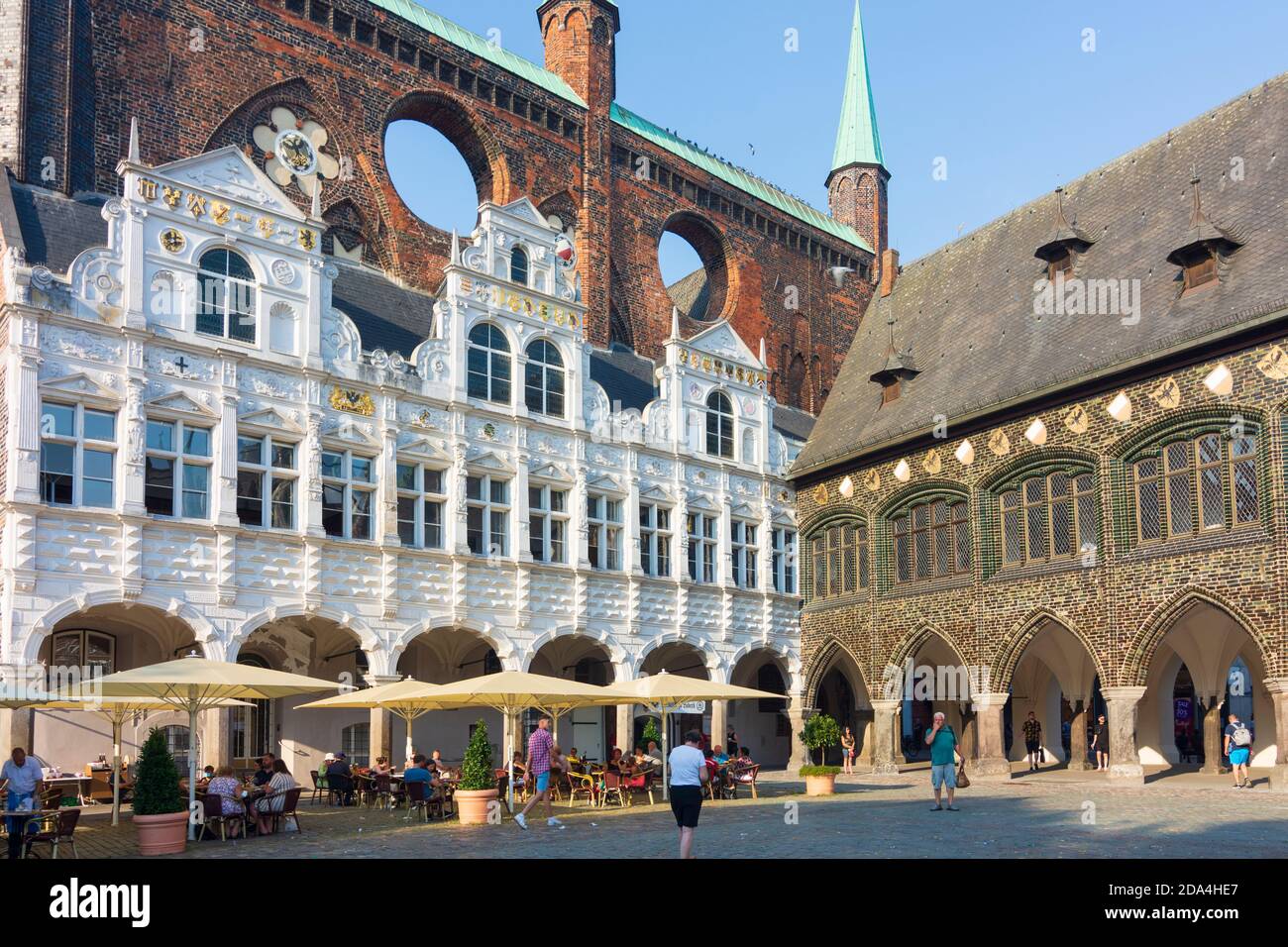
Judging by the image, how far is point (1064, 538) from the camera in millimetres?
27516

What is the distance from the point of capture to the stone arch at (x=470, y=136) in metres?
32.5

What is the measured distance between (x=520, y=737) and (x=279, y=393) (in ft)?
32.2

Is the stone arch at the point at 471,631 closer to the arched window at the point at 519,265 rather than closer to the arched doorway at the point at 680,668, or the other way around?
the arched doorway at the point at 680,668

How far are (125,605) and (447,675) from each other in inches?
350

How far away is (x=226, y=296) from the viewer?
78.8 ft

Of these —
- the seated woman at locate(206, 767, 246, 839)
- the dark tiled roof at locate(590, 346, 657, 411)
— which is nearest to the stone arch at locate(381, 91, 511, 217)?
the dark tiled roof at locate(590, 346, 657, 411)

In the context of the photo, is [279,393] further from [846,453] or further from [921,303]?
[921,303]

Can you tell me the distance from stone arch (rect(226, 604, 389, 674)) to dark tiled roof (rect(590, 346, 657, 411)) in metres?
9.03

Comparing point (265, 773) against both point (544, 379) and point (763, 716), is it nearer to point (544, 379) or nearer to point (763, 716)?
point (544, 379)

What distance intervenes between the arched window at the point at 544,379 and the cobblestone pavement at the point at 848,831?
9.70 m

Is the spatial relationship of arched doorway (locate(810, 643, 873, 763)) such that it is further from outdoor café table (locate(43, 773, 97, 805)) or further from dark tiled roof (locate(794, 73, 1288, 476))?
outdoor café table (locate(43, 773, 97, 805))

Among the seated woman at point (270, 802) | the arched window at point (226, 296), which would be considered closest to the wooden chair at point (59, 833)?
the seated woman at point (270, 802)

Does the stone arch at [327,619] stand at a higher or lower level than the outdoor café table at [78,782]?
higher
